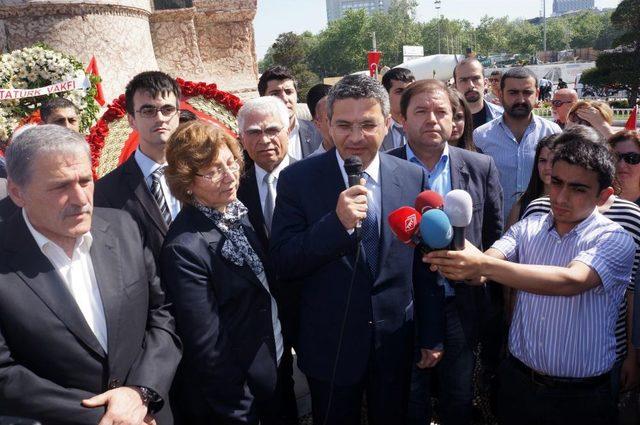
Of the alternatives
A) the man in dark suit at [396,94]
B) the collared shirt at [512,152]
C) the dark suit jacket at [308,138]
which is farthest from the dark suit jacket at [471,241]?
the man in dark suit at [396,94]

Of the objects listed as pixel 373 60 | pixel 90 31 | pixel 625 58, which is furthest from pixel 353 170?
pixel 625 58

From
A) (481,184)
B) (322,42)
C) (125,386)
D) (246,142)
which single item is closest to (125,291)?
(125,386)

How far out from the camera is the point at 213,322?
223 centimetres

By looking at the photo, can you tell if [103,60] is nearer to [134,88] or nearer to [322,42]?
[134,88]

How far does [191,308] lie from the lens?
7.21ft

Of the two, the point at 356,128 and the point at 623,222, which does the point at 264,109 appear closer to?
the point at 356,128

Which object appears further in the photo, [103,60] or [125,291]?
[103,60]

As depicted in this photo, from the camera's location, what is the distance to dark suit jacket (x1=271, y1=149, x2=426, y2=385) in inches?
92.9

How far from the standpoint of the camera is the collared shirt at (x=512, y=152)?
13.7 feet

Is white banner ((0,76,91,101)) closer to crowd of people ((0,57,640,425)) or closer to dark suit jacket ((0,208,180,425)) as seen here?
crowd of people ((0,57,640,425))

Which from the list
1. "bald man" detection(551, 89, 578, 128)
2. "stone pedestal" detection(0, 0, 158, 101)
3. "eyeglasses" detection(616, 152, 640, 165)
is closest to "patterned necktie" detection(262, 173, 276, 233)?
"eyeglasses" detection(616, 152, 640, 165)

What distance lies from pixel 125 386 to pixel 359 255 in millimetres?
1115

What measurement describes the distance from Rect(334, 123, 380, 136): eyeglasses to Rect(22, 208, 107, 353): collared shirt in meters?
1.23

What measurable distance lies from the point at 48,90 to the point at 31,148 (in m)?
3.72
